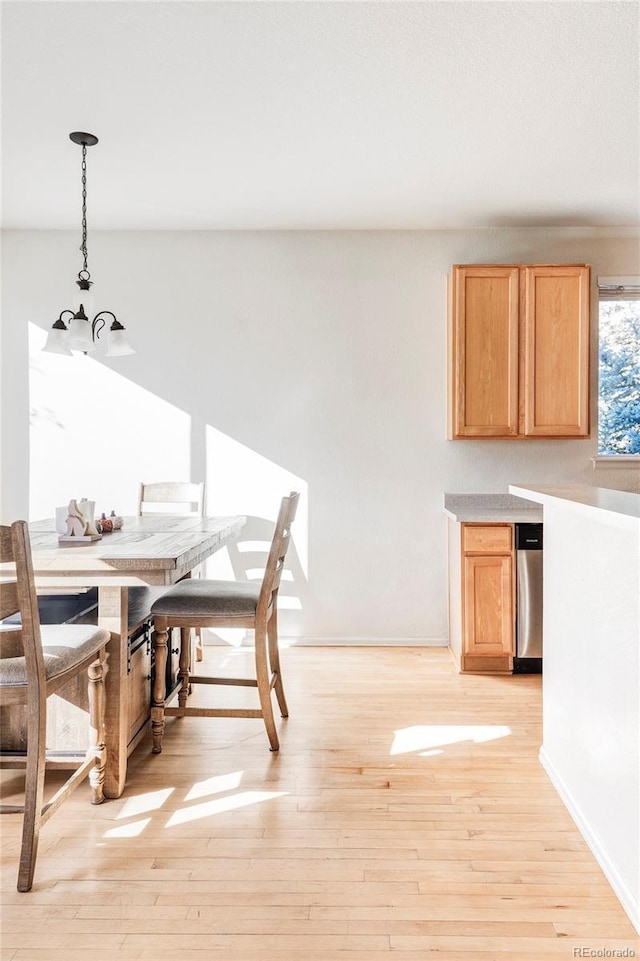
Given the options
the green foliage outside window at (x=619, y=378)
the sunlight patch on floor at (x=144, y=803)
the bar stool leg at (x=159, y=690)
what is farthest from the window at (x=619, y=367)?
the sunlight patch on floor at (x=144, y=803)

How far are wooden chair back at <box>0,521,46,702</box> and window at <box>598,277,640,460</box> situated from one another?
3545 millimetres

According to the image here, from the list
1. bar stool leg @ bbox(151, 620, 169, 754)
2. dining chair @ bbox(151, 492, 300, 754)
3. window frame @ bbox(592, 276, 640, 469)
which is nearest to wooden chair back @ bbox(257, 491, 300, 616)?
dining chair @ bbox(151, 492, 300, 754)

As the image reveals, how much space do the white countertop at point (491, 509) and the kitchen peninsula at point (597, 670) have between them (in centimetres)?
108

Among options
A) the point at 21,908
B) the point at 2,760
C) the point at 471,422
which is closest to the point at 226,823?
the point at 21,908

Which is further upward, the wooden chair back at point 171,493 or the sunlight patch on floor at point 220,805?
the wooden chair back at point 171,493

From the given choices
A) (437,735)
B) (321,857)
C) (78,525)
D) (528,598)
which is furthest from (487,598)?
(78,525)

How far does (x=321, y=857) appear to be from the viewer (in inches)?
73.4

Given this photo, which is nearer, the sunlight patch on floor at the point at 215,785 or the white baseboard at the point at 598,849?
the white baseboard at the point at 598,849

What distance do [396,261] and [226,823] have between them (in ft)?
10.8

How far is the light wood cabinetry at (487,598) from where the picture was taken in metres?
3.54

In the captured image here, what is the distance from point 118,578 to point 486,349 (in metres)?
2.58

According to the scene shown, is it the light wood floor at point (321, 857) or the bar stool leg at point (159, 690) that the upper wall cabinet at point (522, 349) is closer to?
the light wood floor at point (321, 857)

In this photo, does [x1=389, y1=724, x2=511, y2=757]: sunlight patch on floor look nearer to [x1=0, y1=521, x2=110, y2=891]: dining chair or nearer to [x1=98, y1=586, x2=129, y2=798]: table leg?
[x1=98, y1=586, x2=129, y2=798]: table leg

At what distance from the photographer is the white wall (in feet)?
13.3
